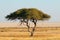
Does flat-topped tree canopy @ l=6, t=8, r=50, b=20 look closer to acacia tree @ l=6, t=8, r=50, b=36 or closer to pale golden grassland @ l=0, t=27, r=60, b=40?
acacia tree @ l=6, t=8, r=50, b=36

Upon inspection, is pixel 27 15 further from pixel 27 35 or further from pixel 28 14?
pixel 27 35

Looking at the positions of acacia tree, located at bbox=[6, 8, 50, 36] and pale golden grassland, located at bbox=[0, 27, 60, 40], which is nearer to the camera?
pale golden grassland, located at bbox=[0, 27, 60, 40]

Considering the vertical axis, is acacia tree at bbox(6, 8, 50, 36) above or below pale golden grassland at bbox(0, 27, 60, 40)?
above

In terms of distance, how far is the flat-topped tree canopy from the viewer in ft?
171

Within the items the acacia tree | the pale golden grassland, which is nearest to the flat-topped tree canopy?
the acacia tree

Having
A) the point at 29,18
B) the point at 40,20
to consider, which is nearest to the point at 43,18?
the point at 40,20

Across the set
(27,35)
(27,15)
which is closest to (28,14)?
(27,15)

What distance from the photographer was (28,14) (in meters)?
52.0

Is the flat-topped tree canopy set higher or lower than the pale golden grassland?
higher

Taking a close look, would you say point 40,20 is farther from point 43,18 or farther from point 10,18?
point 10,18

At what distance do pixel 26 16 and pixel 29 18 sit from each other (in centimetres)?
70

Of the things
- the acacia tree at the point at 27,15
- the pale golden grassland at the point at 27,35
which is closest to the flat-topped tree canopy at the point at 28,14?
the acacia tree at the point at 27,15

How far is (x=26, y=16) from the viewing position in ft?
170

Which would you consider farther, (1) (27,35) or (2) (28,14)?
(1) (27,35)
